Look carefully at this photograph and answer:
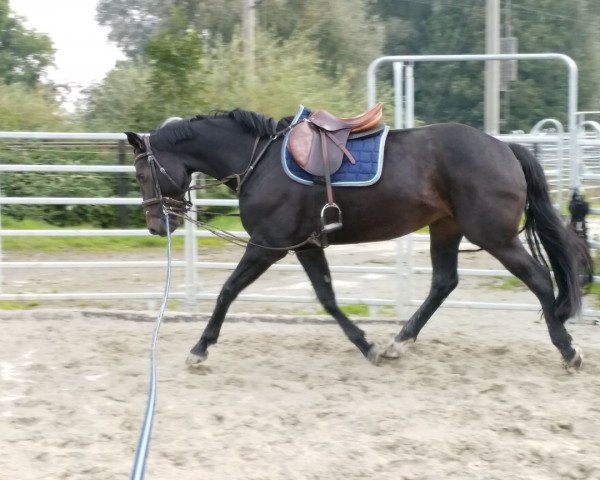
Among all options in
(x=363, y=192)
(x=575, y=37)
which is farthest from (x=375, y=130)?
(x=575, y=37)

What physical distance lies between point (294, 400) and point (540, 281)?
168cm

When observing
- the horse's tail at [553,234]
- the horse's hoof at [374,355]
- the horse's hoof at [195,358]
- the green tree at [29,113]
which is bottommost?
the horse's hoof at [374,355]

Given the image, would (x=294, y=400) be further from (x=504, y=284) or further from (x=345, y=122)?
(x=504, y=284)

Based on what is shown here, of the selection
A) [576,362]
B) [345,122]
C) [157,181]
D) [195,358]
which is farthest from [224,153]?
[576,362]

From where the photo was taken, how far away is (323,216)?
522cm

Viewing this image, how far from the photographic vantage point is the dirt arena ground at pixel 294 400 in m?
3.79

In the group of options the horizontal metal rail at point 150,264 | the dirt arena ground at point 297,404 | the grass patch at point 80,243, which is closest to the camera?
the dirt arena ground at point 297,404

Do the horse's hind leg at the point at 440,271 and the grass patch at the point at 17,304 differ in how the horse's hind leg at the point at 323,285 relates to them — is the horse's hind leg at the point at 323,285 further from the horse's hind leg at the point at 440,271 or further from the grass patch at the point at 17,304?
the grass patch at the point at 17,304

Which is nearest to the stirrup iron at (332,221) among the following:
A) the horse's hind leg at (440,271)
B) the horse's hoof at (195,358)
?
the horse's hind leg at (440,271)

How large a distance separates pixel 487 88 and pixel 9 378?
12.4 meters

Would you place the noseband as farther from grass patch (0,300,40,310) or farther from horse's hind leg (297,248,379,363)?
grass patch (0,300,40,310)

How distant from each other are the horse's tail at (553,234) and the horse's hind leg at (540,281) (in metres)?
0.06

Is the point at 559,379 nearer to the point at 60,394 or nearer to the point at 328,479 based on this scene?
the point at 328,479

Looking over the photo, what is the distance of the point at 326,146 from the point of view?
5234 mm
